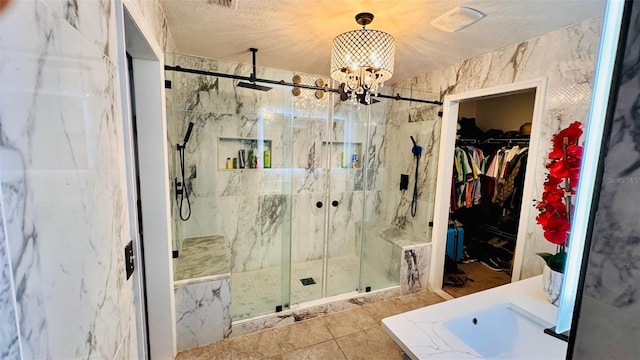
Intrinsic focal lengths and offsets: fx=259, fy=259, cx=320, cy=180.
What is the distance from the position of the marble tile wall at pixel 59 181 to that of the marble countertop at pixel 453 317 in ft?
3.61

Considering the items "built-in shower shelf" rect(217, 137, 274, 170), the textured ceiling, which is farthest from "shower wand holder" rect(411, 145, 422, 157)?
"built-in shower shelf" rect(217, 137, 274, 170)

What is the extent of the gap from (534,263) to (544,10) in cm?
186

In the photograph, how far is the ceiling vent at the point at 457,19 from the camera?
5.57 ft

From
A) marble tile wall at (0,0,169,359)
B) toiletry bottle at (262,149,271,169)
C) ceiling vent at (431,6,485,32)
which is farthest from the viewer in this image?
toiletry bottle at (262,149,271,169)

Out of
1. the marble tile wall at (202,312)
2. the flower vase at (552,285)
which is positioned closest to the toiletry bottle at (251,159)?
the marble tile wall at (202,312)

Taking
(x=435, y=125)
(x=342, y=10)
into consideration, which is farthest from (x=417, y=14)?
(x=435, y=125)

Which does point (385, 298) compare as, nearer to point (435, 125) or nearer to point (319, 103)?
point (435, 125)

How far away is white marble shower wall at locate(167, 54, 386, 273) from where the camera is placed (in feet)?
9.29

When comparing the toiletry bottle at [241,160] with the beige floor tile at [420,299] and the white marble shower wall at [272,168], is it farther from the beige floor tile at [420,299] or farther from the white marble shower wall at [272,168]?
the beige floor tile at [420,299]

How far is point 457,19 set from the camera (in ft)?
5.86

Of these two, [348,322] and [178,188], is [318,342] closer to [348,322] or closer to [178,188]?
[348,322]

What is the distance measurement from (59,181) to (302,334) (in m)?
2.16

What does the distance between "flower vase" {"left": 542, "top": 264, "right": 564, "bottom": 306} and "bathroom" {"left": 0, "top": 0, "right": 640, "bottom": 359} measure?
2.47 feet

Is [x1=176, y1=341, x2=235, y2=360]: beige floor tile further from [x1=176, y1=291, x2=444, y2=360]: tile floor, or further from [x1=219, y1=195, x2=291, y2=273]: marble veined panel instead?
[x1=219, y1=195, x2=291, y2=273]: marble veined panel
